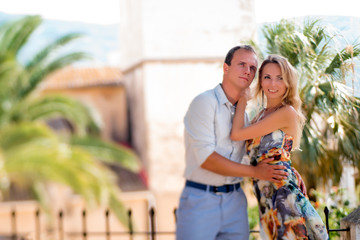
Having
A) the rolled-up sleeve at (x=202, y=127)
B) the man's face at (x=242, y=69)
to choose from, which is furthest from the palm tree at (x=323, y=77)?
the rolled-up sleeve at (x=202, y=127)

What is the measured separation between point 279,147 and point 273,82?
34 cm

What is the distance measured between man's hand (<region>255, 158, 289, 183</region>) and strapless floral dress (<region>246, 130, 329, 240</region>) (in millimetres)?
31

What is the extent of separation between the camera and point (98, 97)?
843 inches

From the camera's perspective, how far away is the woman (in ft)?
10.0

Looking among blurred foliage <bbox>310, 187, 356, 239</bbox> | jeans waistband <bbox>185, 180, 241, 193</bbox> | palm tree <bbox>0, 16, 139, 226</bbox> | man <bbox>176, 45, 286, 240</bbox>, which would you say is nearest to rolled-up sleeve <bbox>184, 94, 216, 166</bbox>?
man <bbox>176, 45, 286, 240</bbox>

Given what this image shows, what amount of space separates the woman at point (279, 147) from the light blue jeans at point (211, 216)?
14 cm

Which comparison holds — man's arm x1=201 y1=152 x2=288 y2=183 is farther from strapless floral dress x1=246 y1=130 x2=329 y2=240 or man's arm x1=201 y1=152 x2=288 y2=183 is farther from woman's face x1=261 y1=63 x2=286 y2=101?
woman's face x1=261 y1=63 x2=286 y2=101

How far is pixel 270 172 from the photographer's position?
10.1 feet

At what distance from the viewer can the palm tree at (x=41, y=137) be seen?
37.0ft

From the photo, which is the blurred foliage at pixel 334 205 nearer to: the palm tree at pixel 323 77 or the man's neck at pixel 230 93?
the palm tree at pixel 323 77

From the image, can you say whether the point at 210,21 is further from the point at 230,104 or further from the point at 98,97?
the point at 230,104

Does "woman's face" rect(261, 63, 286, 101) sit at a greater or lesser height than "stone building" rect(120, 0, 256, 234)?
lesser

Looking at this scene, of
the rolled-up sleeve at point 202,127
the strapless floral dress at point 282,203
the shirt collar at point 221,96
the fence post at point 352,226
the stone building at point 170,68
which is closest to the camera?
the strapless floral dress at point 282,203

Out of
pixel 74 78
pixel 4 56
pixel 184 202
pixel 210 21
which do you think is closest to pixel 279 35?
pixel 184 202
